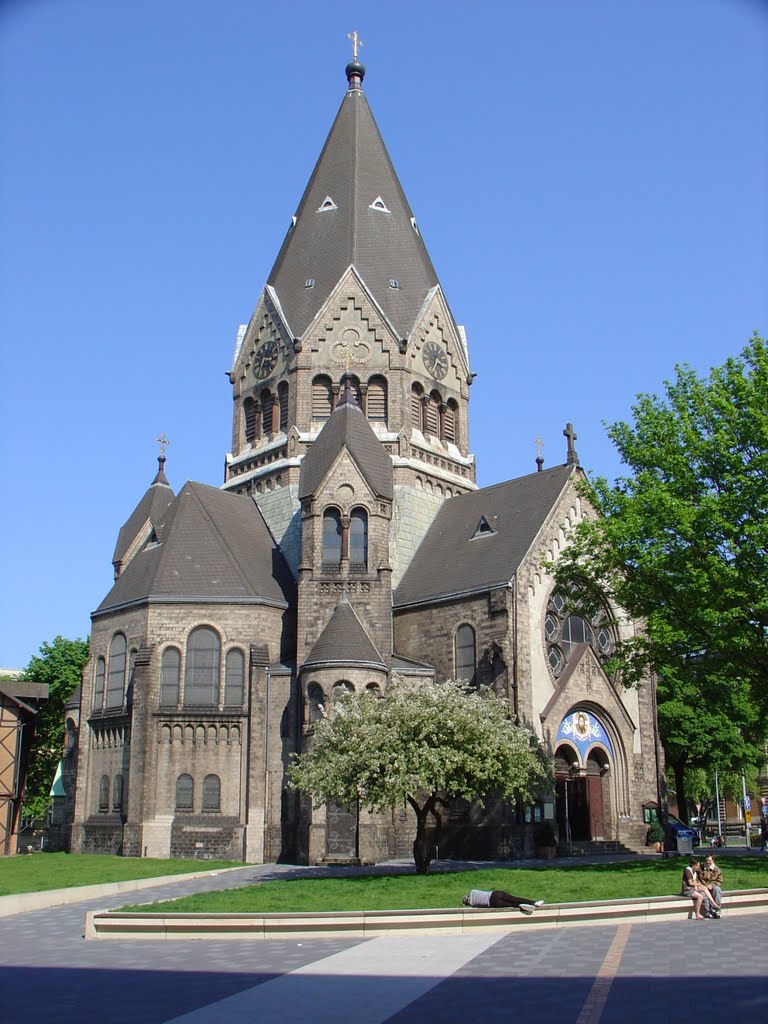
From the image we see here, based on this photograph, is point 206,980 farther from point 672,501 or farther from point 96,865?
point 96,865

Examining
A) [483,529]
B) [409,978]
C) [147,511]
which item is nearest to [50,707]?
[147,511]

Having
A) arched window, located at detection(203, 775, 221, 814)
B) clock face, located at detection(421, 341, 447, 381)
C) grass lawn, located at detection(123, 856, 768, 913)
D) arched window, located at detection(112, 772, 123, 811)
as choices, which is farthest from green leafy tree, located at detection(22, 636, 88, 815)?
grass lawn, located at detection(123, 856, 768, 913)

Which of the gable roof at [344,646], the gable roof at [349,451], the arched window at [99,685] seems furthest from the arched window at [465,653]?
the arched window at [99,685]

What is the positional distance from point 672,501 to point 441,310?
1103 inches

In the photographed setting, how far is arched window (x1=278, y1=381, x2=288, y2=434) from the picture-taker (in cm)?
4997

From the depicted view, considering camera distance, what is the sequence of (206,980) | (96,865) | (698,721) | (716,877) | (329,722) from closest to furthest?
1. (206,980)
2. (716,877)
3. (329,722)
4. (96,865)
5. (698,721)

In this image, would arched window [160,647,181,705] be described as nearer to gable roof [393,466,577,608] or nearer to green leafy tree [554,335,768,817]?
gable roof [393,466,577,608]

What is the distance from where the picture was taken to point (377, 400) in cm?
4919

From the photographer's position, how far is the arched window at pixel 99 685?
139 feet

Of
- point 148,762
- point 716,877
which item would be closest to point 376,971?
point 716,877

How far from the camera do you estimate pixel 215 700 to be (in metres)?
39.7

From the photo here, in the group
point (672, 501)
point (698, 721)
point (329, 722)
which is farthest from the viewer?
point (698, 721)

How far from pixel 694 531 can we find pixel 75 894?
17393 mm

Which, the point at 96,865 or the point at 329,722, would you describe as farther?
the point at 96,865
